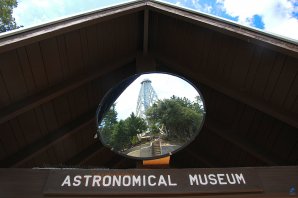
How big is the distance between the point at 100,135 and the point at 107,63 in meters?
1.52

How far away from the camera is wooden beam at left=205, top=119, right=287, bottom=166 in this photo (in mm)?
5371

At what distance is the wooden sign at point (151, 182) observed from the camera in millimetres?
2922

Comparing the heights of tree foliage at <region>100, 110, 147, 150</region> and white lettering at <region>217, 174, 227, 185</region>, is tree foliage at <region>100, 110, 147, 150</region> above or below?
above

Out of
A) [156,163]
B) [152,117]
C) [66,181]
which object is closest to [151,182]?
[156,163]

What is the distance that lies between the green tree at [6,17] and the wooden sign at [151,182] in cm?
616

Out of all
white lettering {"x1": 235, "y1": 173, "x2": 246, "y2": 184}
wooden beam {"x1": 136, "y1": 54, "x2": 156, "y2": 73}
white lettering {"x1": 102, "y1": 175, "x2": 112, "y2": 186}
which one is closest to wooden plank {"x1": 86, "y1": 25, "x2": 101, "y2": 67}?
wooden beam {"x1": 136, "y1": 54, "x2": 156, "y2": 73}

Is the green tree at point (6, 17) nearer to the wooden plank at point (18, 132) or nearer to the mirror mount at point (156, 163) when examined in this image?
the wooden plank at point (18, 132)

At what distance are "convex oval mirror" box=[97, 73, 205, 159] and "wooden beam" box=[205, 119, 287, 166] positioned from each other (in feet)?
6.57

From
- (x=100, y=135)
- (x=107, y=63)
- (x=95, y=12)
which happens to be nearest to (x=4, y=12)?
(x=107, y=63)

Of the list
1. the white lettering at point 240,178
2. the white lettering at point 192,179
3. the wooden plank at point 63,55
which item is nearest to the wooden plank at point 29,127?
the wooden plank at point 63,55

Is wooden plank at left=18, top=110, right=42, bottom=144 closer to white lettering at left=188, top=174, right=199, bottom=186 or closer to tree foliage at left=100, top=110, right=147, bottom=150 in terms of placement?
tree foliage at left=100, top=110, right=147, bottom=150

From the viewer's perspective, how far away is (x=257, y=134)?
217 inches

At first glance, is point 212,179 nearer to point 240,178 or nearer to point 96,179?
point 240,178

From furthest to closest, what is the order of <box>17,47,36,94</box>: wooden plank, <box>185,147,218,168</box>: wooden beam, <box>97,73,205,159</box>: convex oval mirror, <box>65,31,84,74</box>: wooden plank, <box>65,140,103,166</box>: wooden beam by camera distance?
<box>185,147,218,168</box>: wooden beam
<box>65,140,103,166</box>: wooden beam
<box>65,31,84,74</box>: wooden plank
<box>17,47,36,94</box>: wooden plank
<box>97,73,205,159</box>: convex oval mirror
